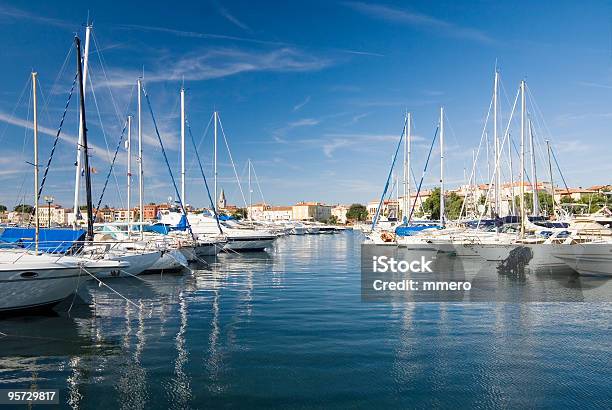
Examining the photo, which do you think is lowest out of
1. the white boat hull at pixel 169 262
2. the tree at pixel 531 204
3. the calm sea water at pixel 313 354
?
the calm sea water at pixel 313 354

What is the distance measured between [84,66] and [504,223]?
34013 mm

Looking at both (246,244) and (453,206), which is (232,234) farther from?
(453,206)

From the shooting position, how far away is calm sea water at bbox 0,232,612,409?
868cm

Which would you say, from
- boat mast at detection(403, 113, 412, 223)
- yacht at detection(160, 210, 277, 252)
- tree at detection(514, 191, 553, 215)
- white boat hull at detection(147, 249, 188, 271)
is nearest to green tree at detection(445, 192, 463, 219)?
tree at detection(514, 191, 553, 215)

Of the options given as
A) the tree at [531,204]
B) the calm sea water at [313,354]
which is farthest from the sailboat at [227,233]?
the tree at [531,204]

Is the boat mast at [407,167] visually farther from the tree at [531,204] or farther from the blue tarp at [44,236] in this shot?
the blue tarp at [44,236]

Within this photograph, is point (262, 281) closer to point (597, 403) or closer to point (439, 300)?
point (439, 300)

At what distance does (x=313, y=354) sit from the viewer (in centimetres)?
1118

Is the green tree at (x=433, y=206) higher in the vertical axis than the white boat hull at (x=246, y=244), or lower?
higher

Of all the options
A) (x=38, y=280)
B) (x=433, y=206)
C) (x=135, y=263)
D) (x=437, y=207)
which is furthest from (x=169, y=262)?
(x=433, y=206)

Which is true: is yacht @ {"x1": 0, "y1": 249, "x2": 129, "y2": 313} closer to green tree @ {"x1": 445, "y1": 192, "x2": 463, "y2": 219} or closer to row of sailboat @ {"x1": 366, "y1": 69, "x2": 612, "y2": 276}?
row of sailboat @ {"x1": 366, "y1": 69, "x2": 612, "y2": 276}

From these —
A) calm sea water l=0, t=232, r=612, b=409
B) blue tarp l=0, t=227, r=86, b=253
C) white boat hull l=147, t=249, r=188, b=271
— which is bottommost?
calm sea water l=0, t=232, r=612, b=409

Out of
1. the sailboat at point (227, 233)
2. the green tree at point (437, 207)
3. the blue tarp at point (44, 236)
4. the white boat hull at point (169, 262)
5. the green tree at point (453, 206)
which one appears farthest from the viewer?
the green tree at point (453, 206)

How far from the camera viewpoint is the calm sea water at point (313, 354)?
868 centimetres
